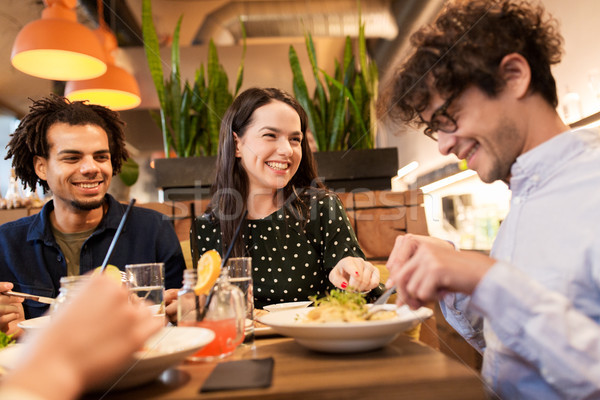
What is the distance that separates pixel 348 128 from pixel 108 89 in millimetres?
1694

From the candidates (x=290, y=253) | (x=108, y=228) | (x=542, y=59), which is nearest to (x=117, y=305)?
(x=542, y=59)

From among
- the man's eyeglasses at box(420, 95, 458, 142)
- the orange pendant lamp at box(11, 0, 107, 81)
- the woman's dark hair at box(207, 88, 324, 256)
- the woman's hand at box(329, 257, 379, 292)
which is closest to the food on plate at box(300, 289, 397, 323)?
the woman's hand at box(329, 257, 379, 292)

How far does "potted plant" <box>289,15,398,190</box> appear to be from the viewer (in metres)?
2.72

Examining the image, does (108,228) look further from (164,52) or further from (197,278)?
(164,52)

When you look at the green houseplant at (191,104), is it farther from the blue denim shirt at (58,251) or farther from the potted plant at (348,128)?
the blue denim shirt at (58,251)

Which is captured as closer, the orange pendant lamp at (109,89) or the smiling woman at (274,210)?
the smiling woman at (274,210)

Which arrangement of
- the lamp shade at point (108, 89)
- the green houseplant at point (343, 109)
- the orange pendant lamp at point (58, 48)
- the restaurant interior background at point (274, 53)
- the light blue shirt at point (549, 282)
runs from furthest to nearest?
1. the restaurant interior background at point (274, 53)
2. the lamp shade at point (108, 89)
3. the green houseplant at point (343, 109)
4. the orange pendant lamp at point (58, 48)
5. the light blue shirt at point (549, 282)

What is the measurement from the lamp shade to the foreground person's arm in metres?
3.00

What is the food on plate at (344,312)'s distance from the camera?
77cm

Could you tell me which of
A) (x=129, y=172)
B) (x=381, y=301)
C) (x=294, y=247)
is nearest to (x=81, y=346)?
(x=381, y=301)

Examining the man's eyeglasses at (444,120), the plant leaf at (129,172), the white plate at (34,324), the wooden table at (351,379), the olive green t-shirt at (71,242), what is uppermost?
the plant leaf at (129,172)

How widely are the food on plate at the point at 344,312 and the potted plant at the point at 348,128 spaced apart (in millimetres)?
1893

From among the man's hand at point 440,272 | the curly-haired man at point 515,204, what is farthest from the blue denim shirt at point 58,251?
the man's hand at point 440,272

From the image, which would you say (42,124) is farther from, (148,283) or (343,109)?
(343,109)
